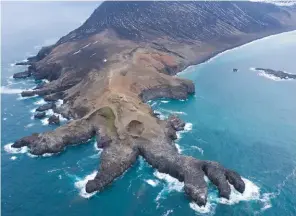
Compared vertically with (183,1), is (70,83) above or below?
below

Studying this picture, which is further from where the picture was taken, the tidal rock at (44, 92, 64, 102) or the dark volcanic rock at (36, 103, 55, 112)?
the tidal rock at (44, 92, 64, 102)

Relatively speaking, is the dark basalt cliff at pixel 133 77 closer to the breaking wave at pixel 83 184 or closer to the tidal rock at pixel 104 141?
the tidal rock at pixel 104 141

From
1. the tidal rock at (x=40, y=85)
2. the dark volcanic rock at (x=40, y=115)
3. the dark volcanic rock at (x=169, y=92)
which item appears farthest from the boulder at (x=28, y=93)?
the dark volcanic rock at (x=169, y=92)

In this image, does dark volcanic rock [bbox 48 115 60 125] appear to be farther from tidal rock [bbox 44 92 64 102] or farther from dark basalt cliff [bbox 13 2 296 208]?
tidal rock [bbox 44 92 64 102]

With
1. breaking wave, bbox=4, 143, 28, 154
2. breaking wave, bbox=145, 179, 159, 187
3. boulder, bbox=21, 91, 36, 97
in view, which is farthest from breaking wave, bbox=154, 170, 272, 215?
boulder, bbox=21, 91, 36, 97

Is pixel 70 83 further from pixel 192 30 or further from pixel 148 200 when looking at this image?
pixel 192 30

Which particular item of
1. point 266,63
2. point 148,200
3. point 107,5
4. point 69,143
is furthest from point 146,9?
point 148,200

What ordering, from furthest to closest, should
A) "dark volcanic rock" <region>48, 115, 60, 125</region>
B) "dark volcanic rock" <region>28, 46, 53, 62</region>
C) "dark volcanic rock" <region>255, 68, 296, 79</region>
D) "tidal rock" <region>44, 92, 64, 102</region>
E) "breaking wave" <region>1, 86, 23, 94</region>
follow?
"dark volcanic rock" <region>28, 46, 53, 62</region> → "dark volcanic rock" <region>255, 68, 296, 79</region> → "breaking wave" <region>1, 86, 23, 94</region> → "tidal rock" <region>44, 92, 64, 102</region> → "dark volcanic rock" <region>48, 115, 60, 125</region>

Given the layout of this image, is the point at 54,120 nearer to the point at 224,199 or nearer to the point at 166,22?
the point at 224,199
